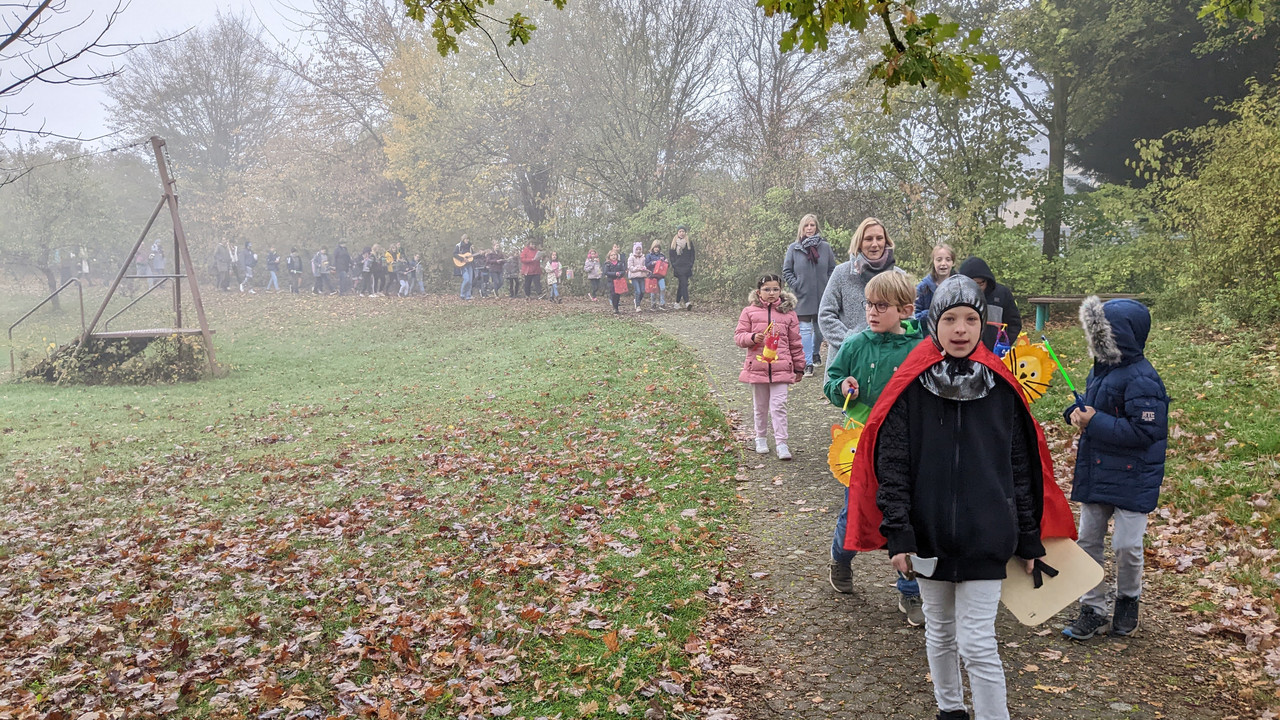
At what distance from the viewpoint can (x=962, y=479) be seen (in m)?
3.07

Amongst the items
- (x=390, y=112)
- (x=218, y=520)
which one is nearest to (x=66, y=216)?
(x=390, y=112)

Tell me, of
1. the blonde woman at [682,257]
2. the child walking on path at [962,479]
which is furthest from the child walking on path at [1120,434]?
the blonde woman at [682,257]

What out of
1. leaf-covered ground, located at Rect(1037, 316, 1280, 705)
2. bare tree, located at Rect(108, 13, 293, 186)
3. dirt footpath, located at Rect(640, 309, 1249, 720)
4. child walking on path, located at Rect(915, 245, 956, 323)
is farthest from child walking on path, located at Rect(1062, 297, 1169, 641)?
bare tree, located at Rect(108, 13, 293, 186)

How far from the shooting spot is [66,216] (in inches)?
1256

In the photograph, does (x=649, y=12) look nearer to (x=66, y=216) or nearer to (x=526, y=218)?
(x=526, y=218)

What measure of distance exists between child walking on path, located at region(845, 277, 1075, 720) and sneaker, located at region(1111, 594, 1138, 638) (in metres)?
1.60

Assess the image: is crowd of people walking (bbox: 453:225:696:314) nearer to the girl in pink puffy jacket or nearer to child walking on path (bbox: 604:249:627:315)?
child walking on path (bbox: 604:249:627:315)

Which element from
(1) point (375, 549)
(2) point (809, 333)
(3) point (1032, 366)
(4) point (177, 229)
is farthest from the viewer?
(4) point (177, 229)

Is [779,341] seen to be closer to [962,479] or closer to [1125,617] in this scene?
[1125,617]

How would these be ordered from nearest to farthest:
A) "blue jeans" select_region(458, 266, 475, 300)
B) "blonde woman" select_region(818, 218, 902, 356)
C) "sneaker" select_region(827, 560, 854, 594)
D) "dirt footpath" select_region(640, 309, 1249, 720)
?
"dirt footpath" select_region(640, 309, 1249, 720) < "sneaker" select_region(827, 560, 854, 594) < "blonde woman" select_region(818, 218, 902, 356) < "blue jeans" select_region(458, 266, 475, 300)

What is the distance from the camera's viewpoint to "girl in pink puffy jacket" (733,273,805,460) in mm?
7799

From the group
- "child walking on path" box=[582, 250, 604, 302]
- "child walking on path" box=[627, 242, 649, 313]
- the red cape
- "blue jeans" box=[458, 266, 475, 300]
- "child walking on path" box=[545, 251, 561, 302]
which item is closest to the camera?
the red cape

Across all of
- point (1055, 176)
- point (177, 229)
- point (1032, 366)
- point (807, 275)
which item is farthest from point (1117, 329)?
point (177, 229)

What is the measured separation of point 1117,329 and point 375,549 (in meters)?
5.65
